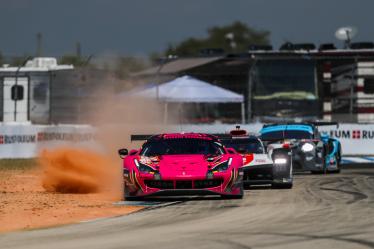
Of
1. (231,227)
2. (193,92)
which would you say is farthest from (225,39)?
(231,227)

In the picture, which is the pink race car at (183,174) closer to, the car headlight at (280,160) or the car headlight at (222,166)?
the car headlight at (222,166)

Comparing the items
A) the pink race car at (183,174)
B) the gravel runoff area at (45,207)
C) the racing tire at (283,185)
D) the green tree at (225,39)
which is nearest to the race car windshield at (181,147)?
the pink race car at (183,174)

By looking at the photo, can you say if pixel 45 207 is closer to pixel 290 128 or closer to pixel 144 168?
pixel 144 168

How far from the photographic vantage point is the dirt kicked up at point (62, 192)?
43.9 ft

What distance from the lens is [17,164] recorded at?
29766 millimetres

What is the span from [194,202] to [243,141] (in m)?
4.74

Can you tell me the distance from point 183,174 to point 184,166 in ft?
0.59

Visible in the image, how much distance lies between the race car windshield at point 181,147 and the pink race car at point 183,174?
0.13 feet

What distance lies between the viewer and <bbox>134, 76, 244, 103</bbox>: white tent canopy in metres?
36.3

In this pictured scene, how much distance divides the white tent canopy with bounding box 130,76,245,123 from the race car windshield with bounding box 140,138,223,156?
19.3 metres

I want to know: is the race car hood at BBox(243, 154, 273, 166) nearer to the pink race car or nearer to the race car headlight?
the pink race car

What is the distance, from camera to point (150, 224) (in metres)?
11.9

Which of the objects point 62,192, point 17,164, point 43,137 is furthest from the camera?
point 43,137

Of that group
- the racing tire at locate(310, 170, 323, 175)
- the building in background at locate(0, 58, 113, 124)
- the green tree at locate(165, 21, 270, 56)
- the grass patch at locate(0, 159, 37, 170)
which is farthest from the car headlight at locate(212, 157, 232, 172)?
the green tree at locate(165, 21, 270, 56)
